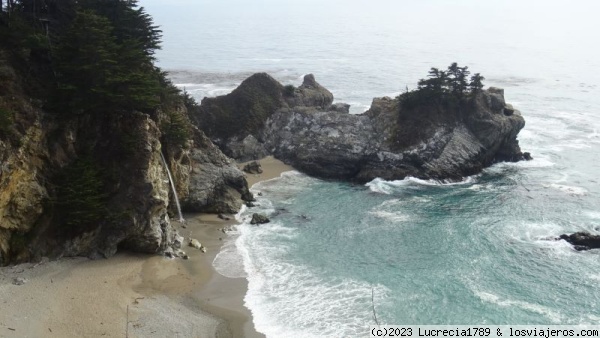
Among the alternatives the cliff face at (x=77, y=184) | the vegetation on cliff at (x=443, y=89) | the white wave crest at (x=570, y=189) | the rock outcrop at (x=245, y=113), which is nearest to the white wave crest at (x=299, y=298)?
the cliff face at (x=77, y=184)

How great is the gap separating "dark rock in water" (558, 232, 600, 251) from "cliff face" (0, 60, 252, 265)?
28.4 metres

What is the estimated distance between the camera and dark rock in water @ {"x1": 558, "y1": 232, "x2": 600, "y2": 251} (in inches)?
1387

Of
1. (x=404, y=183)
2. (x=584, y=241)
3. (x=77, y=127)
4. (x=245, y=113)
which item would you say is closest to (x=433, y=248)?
(x=584, y=241)

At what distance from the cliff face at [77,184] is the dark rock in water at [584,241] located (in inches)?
1117

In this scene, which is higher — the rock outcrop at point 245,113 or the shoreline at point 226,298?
the rock outcrop at point 245,113

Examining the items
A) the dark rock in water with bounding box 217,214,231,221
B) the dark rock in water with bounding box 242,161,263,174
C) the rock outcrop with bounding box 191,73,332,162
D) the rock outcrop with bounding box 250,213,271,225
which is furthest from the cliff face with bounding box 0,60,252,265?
the rock outcrop with bounding box 191,73,332,162

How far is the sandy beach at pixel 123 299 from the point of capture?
23953 millimetres

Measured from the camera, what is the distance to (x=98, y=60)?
3130 centimetres

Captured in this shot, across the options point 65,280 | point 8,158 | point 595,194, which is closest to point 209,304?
point 65,280

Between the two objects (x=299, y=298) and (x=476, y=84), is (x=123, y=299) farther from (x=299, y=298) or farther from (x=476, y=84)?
(x=476, y=84)

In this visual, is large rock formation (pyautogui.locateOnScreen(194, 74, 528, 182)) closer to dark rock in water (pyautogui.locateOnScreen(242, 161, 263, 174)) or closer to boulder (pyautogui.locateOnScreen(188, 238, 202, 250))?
dark rock in water (pyautogui.locateOnScreen(242, 161, 263, 174))

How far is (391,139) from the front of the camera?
5331cm

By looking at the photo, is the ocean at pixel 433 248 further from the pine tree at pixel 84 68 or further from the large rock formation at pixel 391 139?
the pine tree at pixel 84 68

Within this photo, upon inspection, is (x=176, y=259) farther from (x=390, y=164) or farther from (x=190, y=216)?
(x=390, y=164)
